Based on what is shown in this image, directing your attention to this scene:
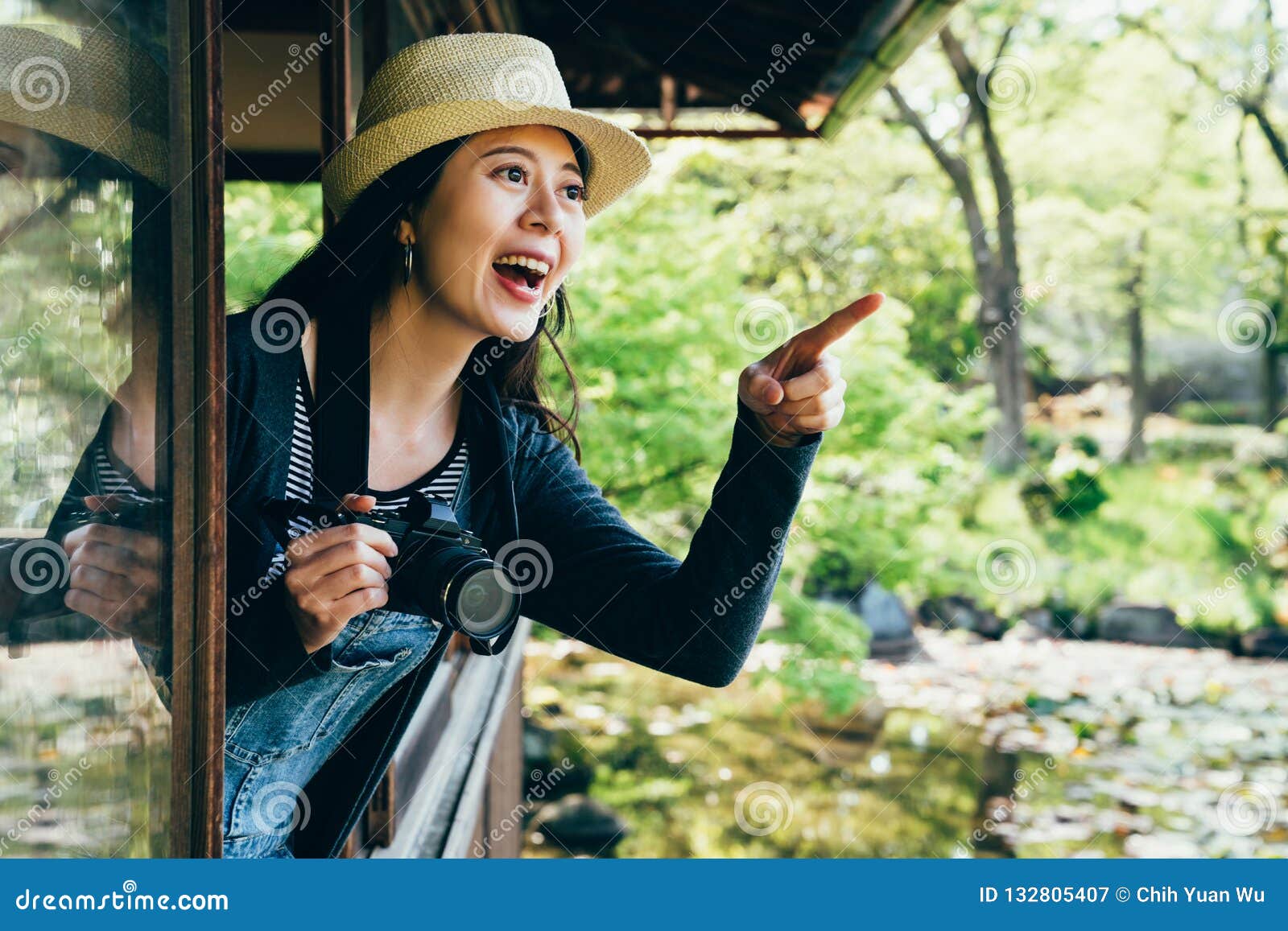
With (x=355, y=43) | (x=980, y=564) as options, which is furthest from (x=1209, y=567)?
(x=355, y=43)

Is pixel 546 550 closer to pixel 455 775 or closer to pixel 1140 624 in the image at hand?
pixel 455 775

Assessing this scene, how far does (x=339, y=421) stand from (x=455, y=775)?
306cm

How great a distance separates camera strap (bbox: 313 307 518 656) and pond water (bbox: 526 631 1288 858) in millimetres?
6324

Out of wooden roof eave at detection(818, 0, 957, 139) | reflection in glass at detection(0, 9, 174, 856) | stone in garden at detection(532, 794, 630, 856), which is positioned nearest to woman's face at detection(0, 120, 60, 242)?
reflection in glass at detection(0, 9, 174, 856)

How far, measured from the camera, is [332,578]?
4.39 feet

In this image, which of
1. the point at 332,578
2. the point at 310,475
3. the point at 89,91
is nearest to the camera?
the point at 89,91

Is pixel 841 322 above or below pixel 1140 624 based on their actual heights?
below

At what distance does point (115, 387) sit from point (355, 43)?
199cm

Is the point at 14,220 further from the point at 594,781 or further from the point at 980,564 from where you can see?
the point at 980,564

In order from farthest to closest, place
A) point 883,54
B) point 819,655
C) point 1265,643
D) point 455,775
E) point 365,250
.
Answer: point 1265,643
point 819,655
point 455,775
point 883,54
point 365,250

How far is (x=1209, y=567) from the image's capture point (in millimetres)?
12875

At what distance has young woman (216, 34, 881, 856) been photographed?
1.48 m

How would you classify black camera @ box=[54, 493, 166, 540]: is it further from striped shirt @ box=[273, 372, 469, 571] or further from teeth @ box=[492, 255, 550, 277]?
teeth @ box=[492, 255, 550, 277]

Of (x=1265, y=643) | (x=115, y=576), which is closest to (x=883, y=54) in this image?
(x=115, y=576)
